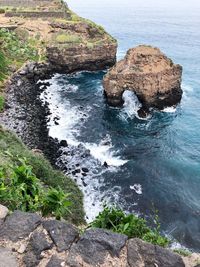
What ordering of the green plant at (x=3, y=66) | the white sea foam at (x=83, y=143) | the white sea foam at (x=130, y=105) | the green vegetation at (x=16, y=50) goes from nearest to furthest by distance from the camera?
the white sea foam at (x=83, y=143) < the white sea foam at (x=130, y=105) < the green plant at (x=3, y=66) < the green vegetation at (x=16, y=50)

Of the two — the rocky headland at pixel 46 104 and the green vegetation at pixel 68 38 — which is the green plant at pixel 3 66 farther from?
the green vegetation at pixel 68 38

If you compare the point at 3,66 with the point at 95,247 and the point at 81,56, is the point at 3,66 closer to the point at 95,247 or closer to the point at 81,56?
the point at 81,56

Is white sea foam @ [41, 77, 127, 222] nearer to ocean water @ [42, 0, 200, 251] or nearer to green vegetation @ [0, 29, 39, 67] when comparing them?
ocean water @ [42, 0, 200, 251]

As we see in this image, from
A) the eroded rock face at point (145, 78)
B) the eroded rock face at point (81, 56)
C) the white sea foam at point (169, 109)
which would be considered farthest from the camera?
the eroded rock face at point (81, 56)

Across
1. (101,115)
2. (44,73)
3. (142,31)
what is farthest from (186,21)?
(101,115)

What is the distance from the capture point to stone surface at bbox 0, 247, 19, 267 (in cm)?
754

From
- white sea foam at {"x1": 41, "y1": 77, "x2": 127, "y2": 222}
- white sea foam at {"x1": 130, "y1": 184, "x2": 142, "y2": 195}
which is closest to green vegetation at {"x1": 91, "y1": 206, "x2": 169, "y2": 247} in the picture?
white sea foam at {"x1": 41, "y1": 77, "x2": 127, "y2": 222}

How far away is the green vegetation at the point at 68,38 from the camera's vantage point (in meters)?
57.8

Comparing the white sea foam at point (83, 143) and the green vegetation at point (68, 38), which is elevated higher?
the green vegetation at point (68, 38)

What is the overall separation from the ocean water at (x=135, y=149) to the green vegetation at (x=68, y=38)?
564 centimetres

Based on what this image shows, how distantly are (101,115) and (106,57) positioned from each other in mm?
20276

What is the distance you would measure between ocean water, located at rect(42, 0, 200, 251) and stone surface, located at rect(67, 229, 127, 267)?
16.3m

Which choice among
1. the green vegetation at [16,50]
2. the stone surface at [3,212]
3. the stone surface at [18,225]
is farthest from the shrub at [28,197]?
the green vegetation at [16,50]

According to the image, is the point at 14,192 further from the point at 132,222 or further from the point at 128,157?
the point at 128,157
